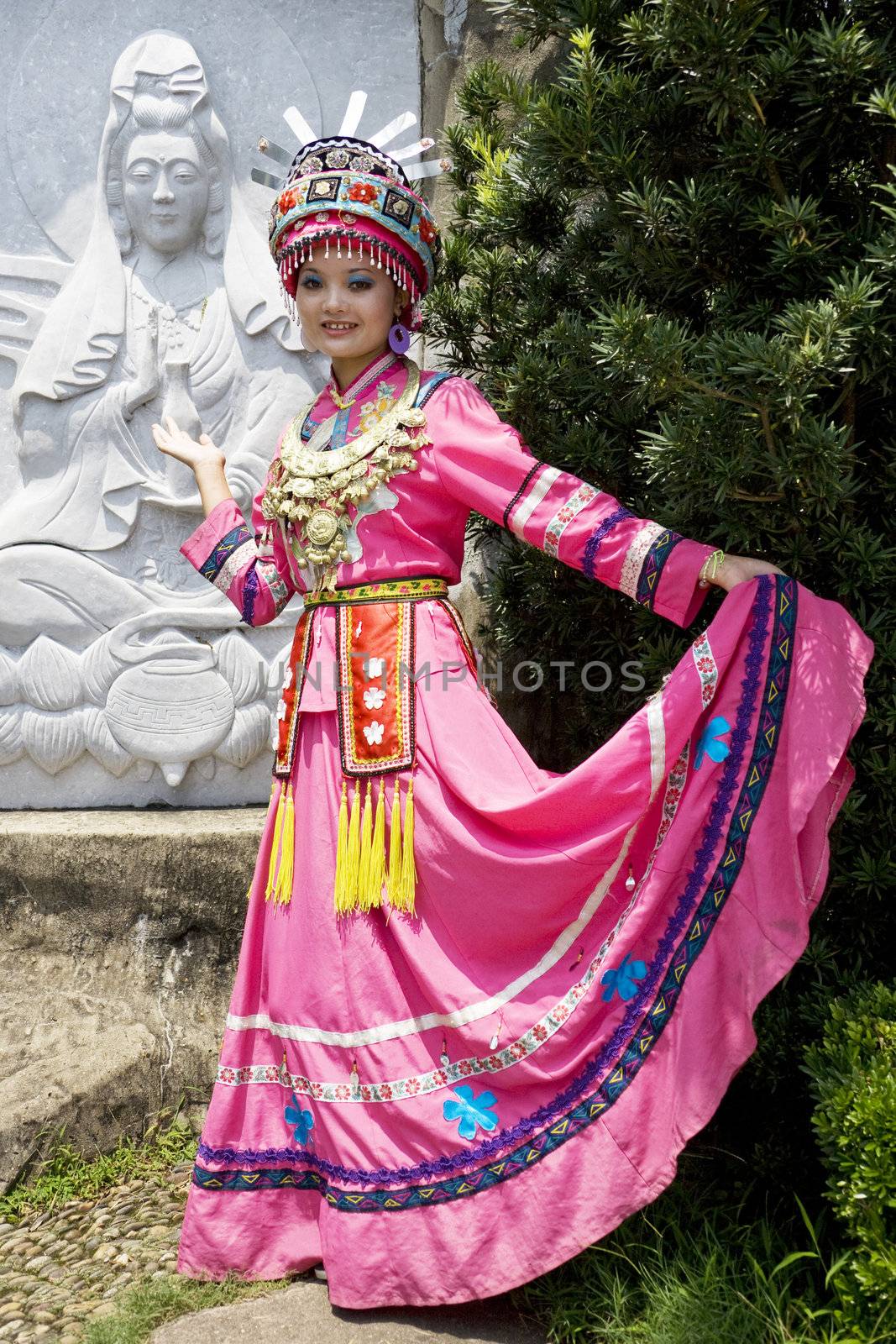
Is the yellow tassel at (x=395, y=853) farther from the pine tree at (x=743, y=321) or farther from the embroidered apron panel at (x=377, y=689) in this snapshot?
the pine tree at (x=743, y=321)

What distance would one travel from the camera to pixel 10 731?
311 centimetres

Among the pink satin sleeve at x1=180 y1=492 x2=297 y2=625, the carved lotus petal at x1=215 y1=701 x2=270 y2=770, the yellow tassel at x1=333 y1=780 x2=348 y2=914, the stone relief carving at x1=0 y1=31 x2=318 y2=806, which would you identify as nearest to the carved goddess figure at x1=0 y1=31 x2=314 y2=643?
the stone relief carving at x1=0 y1=31 x2=318 y2=806

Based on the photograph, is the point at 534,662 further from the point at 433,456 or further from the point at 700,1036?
the point at 700,1036

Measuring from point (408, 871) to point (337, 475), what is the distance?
0.75m

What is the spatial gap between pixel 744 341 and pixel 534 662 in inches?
43.3

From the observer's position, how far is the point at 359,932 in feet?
7.13

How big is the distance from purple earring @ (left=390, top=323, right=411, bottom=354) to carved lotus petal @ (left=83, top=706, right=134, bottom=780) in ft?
4.39

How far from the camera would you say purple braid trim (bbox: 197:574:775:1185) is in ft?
6.25

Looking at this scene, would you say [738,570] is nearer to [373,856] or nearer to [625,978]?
[625,978]

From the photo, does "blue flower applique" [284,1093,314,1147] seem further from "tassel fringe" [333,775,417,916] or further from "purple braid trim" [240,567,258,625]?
"purple braid trim" [240,567,258,625]

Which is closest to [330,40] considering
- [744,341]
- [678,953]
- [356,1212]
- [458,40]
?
[458,40]

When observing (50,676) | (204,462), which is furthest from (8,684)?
(204,462)

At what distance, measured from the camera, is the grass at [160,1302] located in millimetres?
2088

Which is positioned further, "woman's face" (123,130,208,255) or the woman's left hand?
"woman's face" (123,130,208,255)
